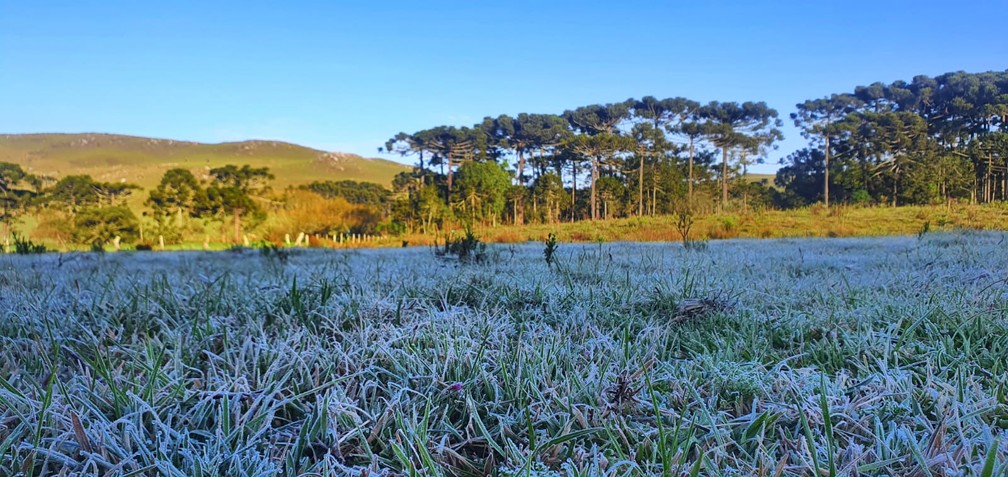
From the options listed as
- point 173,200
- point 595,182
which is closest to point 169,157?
point 173,200

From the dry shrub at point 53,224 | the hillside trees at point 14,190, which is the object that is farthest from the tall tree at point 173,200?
the hillside trees at point 14,190

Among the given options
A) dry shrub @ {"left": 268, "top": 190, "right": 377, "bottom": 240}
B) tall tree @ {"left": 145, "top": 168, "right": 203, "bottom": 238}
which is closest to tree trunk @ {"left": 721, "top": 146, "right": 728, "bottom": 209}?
dry shrub @ {"left": 268, "top": 190, "right": 377, "bottom": 240}

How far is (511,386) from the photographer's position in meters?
0.88

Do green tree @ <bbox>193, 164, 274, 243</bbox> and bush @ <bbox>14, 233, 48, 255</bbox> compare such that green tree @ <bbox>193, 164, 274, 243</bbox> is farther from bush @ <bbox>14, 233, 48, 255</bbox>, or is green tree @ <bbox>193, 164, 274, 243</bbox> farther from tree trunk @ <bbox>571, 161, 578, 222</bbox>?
tree trunk @ <bbox>571, 161, 578, 222</bbox>

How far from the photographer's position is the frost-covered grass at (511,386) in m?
0.64

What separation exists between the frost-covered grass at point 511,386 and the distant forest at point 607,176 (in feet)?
27.2

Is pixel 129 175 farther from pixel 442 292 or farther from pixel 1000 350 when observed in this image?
pixel 1000 350

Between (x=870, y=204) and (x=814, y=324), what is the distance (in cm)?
971

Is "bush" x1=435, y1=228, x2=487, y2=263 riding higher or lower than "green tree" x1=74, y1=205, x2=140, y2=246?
lower

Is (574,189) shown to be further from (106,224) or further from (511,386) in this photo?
(511,386)

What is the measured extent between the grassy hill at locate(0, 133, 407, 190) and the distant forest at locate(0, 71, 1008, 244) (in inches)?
202

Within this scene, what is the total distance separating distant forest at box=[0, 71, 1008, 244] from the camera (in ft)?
26.4

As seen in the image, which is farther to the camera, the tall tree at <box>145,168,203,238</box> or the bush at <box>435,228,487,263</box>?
the tall tree at <box>145,168,203,238</box>

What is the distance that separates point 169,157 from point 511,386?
39597 millimetres
